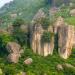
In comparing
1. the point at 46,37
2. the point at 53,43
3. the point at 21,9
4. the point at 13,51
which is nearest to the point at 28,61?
the point at 13,51

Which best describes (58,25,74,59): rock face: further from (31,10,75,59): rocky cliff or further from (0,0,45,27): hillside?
(0,0,45,27): hillside

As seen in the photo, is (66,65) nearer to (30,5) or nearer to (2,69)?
(2,69)

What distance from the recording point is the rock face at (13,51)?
54812mm

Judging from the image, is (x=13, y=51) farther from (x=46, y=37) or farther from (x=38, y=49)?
(x=46, y=37)

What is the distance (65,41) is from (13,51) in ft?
21.0

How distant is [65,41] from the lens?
5759 cm

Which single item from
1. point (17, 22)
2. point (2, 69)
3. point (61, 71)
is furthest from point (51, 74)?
point (17, 22)

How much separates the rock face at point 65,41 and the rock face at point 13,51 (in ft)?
16.1

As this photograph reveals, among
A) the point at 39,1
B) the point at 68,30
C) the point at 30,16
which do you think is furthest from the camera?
the point at 39,1

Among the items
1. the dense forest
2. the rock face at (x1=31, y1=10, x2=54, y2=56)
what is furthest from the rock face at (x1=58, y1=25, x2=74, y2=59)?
the rock face at (x1=31, y1=10, x2=54, y2=56)

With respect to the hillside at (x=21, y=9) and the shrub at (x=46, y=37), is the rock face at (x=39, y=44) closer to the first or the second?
the shrub at (x=46, y=37)

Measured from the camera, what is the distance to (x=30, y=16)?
85.4 meters

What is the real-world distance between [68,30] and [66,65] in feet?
15.5

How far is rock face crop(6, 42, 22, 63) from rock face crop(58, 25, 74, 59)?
491 cm
